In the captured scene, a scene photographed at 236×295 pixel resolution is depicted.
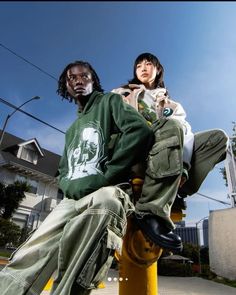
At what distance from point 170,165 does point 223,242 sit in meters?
10.7

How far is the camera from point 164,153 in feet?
4.80

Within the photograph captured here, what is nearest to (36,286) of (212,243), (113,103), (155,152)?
(155,152)

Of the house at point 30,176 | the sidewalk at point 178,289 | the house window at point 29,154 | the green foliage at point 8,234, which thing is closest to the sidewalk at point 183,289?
the sidewalk at point 178,289

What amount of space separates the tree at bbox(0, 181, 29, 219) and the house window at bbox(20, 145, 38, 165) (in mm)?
3263

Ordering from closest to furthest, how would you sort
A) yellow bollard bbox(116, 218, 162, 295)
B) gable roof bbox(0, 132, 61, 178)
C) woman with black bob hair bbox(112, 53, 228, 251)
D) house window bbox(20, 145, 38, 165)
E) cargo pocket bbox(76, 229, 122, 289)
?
cargo pocket bbox(76, 229, 122, 289)
woman with black bob hair bbox(112, 53, 228, 251)
yellow bollard bbox(116, 218, 162, 295)
gable roof bbox(0, 132, 61, 178)
house window bbox(20, 145, 38, 165)

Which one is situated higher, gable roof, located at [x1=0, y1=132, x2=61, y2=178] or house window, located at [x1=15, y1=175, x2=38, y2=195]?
gable roof, located at [x1=0, y1=132, x2=61, y2=178]

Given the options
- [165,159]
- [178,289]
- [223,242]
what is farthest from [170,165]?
[223,242]

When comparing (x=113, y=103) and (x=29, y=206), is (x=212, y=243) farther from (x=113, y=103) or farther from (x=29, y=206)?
(x=29, y=206)

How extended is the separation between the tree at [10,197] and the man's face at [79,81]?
52.7 ft

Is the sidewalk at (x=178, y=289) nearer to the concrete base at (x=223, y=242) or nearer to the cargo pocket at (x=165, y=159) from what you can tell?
the concrete base at (x=223, y=242)

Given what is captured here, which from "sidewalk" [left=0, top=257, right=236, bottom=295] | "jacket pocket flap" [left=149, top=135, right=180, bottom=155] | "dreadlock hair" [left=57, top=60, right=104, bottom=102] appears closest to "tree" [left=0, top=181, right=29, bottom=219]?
"sidewalk" [left=0, top=257, right=236, bottom=295]

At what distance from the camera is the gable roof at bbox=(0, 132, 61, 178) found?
60.4 ft

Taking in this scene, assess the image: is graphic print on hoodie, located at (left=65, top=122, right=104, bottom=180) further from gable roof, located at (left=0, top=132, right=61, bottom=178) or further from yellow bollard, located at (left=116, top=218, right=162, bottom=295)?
gable roof, located at (left=0, top=132, right=61, bottom=178)

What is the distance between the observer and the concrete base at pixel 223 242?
10.0 meters
